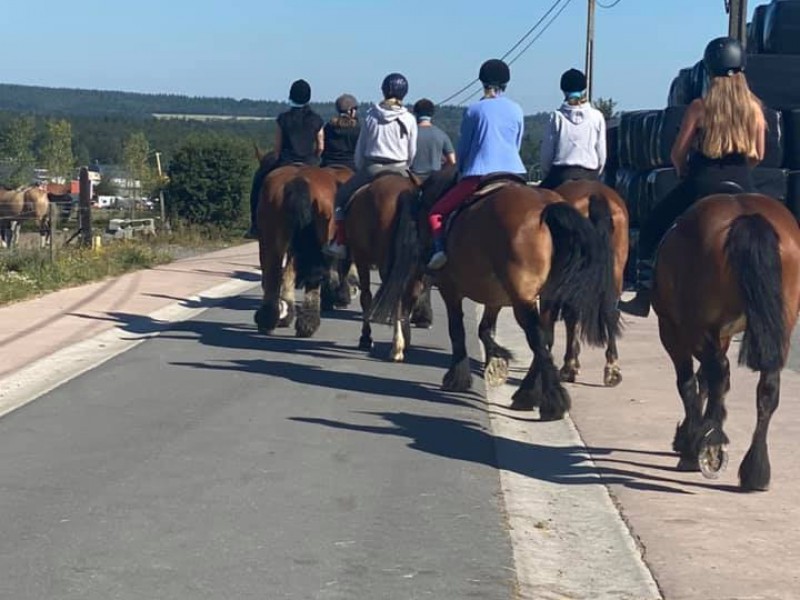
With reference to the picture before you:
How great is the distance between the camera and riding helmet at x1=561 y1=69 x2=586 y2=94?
11.6 metres

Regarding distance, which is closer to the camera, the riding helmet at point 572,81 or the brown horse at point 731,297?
the brown horse at point 731,297

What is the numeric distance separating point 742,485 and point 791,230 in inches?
57.0

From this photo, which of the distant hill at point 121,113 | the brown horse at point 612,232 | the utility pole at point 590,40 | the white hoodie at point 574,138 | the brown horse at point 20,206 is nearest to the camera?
the brown horse at point 612,232

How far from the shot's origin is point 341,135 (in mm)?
15812

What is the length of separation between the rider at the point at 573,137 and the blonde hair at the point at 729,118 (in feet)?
11.6

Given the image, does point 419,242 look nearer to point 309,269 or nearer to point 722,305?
point 309,269

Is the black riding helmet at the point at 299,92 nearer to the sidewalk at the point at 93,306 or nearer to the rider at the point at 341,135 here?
the rider at the point at 341,135

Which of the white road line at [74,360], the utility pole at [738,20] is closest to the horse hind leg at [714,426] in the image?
the white road line at [74,360]

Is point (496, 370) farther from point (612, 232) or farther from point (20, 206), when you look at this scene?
point (20, 206)

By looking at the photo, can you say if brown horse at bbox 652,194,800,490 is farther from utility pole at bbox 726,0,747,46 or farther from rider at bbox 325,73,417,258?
utility pole at bbox 726,0,747,46

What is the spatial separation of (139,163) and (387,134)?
53.4 metres

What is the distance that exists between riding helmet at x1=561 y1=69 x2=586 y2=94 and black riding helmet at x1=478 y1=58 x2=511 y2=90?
1.09 m

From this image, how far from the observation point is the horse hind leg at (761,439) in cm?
724

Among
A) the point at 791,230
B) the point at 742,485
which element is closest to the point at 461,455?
the point at 742,485
